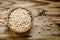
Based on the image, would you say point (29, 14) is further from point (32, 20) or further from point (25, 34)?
point (25, 34)

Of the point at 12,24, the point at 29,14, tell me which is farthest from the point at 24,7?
the point at 12,24

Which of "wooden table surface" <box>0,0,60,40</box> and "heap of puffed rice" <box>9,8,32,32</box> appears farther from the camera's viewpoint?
"wooden table surface" <box>0,0,60,40</box>

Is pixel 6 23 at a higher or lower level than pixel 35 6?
lower

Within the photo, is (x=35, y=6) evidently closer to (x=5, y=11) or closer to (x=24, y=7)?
(x=24, y=7)

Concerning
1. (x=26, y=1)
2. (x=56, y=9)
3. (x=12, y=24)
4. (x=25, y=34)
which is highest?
(x=26, y=1)

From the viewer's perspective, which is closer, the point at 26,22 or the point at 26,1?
the point at 26,22

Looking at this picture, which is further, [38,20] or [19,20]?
[38,20]

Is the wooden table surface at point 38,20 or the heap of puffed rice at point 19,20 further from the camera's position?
the wooden table surface at point 38,20
